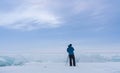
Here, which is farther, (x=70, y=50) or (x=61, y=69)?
(x=70, y=50)

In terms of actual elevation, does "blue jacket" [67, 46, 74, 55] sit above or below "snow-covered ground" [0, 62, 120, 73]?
above

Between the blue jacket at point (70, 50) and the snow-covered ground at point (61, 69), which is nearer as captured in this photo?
the snow-covered ground at point (61, 69)

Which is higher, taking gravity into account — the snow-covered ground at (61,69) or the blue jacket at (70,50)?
the blue jacket at (70,50)

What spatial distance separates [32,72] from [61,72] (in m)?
2.57

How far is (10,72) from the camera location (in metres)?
28.4

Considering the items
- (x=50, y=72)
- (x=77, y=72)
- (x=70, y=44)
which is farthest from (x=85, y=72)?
(x=70, y=44)

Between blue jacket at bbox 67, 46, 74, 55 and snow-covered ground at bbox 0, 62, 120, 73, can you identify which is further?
blue jacket at bbox 67, 46, 74, 55

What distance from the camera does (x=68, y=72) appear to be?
27.4 m

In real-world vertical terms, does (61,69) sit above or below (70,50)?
below

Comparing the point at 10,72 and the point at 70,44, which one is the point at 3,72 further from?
the point at 70,44

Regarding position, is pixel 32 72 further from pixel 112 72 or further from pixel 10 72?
pixel 112 72

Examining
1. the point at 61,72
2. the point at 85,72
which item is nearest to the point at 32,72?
the point at 61,72

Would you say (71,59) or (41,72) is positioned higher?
(71,59)

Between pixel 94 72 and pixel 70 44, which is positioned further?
pixel 70 44
